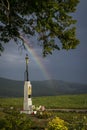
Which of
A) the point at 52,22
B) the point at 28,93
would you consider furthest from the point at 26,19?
the point at 28,93

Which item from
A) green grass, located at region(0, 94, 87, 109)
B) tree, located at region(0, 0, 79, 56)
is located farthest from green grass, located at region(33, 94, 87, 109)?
tree, located at region(0, 0, 79, 56)

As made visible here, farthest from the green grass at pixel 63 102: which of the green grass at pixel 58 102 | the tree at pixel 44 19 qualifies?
the tree at pixel 44 19

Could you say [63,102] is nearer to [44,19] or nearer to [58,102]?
[58,102]

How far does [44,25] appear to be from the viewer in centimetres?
3119

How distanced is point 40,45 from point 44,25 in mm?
2288

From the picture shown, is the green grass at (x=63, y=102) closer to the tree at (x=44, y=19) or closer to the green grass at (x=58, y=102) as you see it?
the green grass at (x=58, y=102)

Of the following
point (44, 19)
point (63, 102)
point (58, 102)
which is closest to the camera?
point (44, 19)

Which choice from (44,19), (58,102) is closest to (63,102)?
(58,102)

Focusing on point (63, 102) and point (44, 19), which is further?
point (63, 102)

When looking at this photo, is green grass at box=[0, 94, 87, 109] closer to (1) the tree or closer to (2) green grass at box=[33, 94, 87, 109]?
(2) green grass at box=[33, 94, 87, 109]

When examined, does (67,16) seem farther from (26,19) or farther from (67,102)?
(67,102)

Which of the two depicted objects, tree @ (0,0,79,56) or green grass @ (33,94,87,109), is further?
green grass @ (33,94,87,109)

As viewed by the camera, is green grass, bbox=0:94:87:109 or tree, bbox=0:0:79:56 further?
green grass, bbox=0:94:87:109

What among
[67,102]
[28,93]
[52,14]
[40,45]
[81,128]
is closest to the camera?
[81,128]
